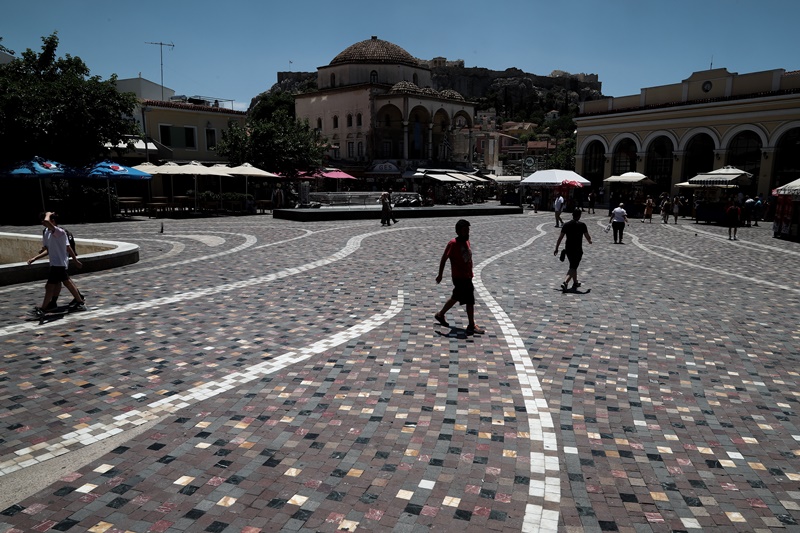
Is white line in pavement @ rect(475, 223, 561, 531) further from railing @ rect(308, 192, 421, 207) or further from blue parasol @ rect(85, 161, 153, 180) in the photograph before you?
railing @ rect(308, 192, 421, 207)

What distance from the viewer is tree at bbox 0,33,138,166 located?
23.6 metres

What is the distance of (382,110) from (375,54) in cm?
687

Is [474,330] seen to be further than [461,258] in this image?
Yes

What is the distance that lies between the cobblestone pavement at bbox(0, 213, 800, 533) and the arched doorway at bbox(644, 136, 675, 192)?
33766 mm

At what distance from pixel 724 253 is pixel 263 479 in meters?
17.1

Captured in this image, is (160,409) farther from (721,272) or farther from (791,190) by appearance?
(791,190)

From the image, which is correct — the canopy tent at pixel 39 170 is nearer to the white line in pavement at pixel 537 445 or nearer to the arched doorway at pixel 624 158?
the white line in pavement at pixel 537 445

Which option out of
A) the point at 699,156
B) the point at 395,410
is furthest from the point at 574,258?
the point at 699,156

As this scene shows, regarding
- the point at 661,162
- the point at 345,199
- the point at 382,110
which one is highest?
the point at 382,110

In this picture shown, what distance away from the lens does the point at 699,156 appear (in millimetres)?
39562

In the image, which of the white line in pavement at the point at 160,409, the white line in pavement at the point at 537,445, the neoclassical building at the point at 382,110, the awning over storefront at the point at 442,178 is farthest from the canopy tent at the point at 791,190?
the neoclassical building at the point at 382,110

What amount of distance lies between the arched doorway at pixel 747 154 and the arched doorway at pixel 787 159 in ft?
3.78

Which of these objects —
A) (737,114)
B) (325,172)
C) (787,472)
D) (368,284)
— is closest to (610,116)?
(737,114)

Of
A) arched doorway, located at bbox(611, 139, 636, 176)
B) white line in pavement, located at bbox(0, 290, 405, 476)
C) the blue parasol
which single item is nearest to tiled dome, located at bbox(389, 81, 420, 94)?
arched doorway, located at bbox(611, 139, 636, 176)
